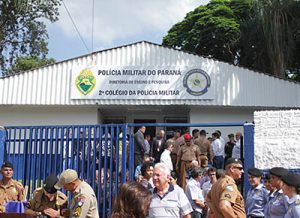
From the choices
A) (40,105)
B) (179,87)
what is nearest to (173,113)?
(179,87)

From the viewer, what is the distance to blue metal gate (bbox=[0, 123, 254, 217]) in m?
8.30

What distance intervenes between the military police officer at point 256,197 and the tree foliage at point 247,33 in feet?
51.1

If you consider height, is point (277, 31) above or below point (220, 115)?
above

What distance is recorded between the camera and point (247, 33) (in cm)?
2478

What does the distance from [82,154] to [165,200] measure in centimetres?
409

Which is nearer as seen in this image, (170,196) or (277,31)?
(170,196)

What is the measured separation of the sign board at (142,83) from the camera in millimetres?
16750

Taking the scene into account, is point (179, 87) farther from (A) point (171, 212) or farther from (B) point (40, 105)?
(A) point (171, 212)

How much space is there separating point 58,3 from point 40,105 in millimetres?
13825

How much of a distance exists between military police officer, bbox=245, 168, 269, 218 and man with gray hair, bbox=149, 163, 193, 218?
7.48ft

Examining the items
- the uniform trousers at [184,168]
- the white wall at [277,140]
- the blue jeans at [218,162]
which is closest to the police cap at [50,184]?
the white wall at [277,140]

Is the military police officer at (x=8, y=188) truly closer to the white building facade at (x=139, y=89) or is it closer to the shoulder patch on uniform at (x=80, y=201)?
the shoulder patch on uniform at (x=80, y=201)

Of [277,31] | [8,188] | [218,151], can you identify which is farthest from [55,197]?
[277,31]

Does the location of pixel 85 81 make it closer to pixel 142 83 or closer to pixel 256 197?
pixel 142 83
